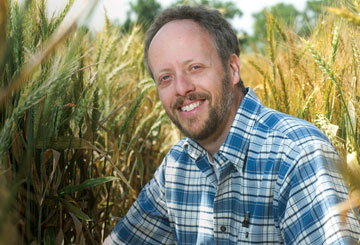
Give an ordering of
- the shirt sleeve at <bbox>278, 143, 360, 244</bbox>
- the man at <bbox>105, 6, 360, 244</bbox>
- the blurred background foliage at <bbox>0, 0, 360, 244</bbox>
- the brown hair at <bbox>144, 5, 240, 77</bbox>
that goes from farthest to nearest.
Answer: the brown hair at <bbox>144, 5, 240, 77</bbox> < the man at <bbox>105, 6, 360, 244</bbox> < the shirt sleeve at <bbox>278, 143, 360, 244</bbox> < the blurred background foliage at <bbox>0, 0, 360, 244</bbox>

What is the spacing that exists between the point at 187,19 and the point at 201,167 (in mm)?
626

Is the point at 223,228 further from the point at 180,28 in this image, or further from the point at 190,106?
the point at 180,28

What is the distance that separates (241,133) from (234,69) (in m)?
0.41

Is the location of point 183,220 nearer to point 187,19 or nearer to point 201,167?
point 201,167

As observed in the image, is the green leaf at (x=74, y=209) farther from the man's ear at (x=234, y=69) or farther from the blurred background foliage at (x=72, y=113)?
the man's ear at (x=234, y=69)

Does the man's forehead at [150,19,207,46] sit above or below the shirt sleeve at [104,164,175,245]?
above

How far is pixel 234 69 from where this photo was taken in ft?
6.02

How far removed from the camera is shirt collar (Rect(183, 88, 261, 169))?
57.9 inches

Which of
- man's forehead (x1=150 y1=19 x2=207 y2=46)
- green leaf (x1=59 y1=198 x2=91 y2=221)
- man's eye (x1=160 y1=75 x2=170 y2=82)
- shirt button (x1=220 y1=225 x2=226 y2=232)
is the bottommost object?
shirt button (x1=220 y1=225 x2=226 y2=232)

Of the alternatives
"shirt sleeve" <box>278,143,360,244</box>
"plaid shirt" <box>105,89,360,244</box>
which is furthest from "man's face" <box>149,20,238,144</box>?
"shirt sleeve" <box>278,143,360,244</box>

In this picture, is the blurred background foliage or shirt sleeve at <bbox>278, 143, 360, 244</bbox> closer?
the blurred background foliage

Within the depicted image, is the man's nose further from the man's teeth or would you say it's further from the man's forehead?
the man's forehead

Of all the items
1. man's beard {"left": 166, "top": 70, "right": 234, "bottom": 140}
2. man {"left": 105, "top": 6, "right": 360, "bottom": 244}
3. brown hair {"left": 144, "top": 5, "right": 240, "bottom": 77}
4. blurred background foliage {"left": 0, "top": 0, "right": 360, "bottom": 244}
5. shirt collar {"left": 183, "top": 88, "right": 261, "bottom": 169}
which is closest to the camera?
blurred background foliage {"left": 0, "top": 0, "right": 360, "bottom": 244}

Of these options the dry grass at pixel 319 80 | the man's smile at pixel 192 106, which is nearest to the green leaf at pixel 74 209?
the man's smile at pixel 192 106
